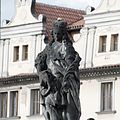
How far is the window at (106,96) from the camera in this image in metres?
58.0

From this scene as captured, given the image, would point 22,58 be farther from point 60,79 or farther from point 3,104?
point 60,79

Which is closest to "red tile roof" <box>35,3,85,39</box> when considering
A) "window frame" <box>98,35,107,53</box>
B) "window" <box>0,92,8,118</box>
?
"window" <box>0,92,8,118</box>

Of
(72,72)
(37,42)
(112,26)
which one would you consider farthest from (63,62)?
(37,42)

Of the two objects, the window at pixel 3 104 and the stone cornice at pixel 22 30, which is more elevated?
the stone cornice at pixel 22 30

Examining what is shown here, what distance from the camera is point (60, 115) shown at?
18.3 m

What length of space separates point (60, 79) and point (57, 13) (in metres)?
47.9

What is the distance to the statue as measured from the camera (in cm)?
1828

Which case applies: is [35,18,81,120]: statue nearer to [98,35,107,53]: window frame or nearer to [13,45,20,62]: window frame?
[98,35,107,53]: window frame

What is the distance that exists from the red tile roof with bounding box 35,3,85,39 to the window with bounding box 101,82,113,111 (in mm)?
7320

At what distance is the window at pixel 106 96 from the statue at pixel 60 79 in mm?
39396

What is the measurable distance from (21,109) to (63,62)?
44943 mm

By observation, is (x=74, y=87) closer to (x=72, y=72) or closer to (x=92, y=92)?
→ (x=72, y=72)

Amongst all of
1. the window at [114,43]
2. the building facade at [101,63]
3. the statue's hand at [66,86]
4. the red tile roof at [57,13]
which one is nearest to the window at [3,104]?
the red tile roof at [57,13]

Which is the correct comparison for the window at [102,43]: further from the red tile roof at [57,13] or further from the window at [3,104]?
the window at [3,104]
